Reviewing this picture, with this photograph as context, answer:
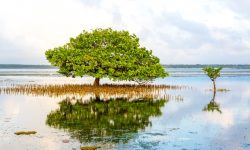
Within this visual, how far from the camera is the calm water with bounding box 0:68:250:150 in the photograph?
24234mm

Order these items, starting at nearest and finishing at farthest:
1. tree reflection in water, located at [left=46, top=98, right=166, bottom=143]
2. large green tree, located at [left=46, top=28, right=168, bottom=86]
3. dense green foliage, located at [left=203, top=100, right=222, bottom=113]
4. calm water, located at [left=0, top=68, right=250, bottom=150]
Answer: calm water, located at [left=0, top=68, right=250, bottom=150], tree reflection in water, located at [left=46, top=98, right=166, bottom=143], dense green foliage, located at [left=203, top=100, right=222, bottom=113], large green tree, located at [left=46, top=28, right=168, bottom=86]

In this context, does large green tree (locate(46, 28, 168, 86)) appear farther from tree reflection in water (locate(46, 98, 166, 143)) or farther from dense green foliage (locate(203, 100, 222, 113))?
dense green foliage (locate(203, 100, 222, 113))

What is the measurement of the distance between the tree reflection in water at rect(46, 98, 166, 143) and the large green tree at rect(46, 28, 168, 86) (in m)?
20.0

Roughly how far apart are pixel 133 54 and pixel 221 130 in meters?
44.2

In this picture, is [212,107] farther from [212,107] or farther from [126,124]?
[126,124]

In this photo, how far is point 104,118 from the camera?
34969 millimetres

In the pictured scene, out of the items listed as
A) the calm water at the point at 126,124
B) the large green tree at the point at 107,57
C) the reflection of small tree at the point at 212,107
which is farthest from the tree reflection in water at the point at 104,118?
the large green tree at the point at 107,57

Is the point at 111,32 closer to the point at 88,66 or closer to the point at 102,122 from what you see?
the point at 88,66

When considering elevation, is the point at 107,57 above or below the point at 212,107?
above

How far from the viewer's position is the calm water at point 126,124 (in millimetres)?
24234

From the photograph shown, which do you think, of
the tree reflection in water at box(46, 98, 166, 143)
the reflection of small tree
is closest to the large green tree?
the tree reflection in water at box(46, 98, 166, 143)

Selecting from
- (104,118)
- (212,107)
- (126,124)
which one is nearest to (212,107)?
(212,107)

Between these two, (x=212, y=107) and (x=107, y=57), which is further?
(x=107, y=57)

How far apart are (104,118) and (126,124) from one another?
3842mm
